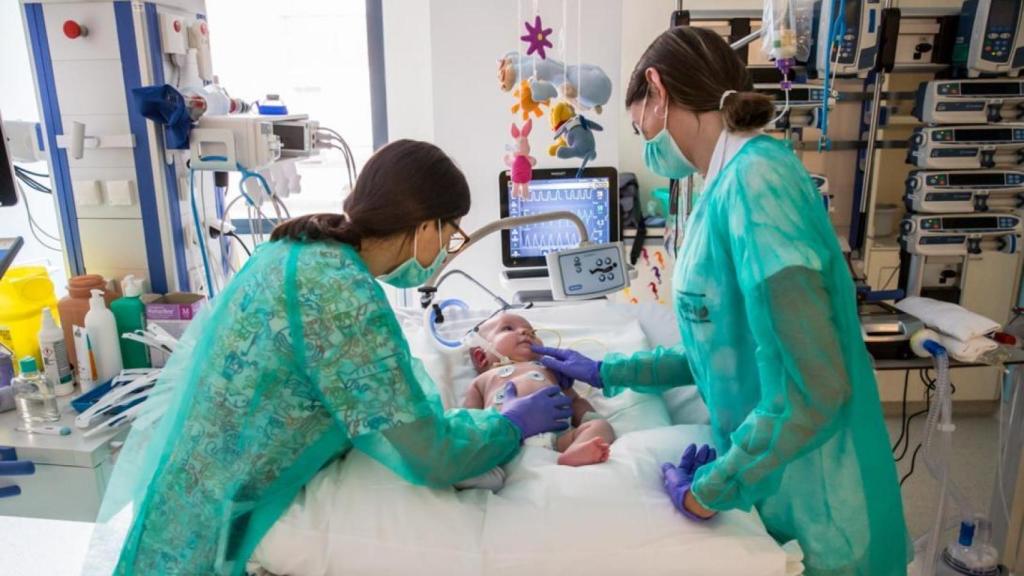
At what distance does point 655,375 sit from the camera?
1637 mm

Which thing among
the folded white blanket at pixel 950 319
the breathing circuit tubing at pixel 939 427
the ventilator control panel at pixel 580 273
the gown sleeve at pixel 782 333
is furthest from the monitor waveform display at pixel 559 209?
the gown sleeve at pixel 782 333

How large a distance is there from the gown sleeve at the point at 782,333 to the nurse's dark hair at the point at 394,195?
1.64ft

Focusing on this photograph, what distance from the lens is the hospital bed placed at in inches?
43.9

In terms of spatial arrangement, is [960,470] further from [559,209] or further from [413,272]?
[413,272]

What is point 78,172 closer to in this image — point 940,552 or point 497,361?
point 497,361

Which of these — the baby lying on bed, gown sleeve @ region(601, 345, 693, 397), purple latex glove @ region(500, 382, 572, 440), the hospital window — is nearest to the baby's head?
the baby lying on bed

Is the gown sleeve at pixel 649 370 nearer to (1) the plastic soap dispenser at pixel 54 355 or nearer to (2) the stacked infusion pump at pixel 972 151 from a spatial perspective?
(1) the plastic soap dispenser at pixel 54 355

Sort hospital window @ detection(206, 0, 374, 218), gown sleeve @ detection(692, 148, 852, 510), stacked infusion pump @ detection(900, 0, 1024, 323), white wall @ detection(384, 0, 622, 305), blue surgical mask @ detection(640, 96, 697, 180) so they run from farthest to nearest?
hospital window @ detection(206, 0, 374, 218) → white wall @ detection(384, 0, 622, 305) → stacked infusion pump @ detection(900, 0, 1024, 323) → blue surgical mask @ detection(640, 96, 697, 180) → gown sleeve @ detection(692, 148, 852, 510)

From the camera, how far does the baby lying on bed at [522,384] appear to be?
137 centimetres

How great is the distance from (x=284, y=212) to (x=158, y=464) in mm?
1362

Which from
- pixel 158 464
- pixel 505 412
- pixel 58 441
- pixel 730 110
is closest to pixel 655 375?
pixel 505 412

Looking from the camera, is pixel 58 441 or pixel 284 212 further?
pixel 284 212

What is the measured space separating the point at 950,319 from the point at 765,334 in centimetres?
116

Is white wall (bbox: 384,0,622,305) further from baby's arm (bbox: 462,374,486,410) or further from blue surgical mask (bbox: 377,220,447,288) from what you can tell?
blue surgical mask (bbox: 377,220,447,288)
